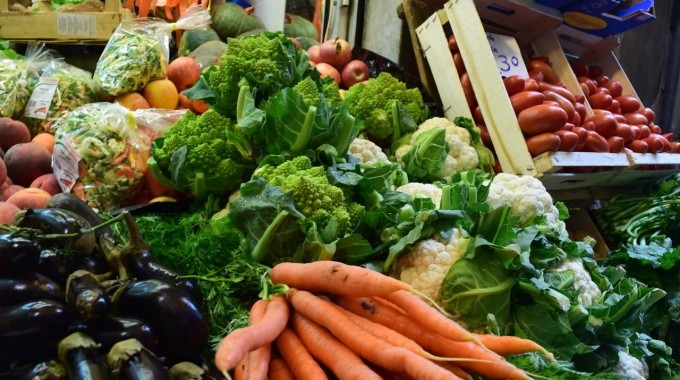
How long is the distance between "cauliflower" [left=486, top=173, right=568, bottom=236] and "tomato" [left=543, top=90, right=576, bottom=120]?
82 centimetres

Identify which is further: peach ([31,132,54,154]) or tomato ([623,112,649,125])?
tomato ([623,112,649,125])

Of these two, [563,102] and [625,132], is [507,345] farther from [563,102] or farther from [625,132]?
[625,132]

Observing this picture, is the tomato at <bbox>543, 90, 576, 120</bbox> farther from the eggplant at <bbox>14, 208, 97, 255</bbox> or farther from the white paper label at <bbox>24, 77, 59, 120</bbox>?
the white paper label at <bbox>24, 77, 59, 120</bbox>

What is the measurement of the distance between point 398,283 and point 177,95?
1.89 meters

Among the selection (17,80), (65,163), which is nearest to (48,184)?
(65,163)

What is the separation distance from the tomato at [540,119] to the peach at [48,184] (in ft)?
6.84

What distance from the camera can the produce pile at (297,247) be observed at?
3.34 feet

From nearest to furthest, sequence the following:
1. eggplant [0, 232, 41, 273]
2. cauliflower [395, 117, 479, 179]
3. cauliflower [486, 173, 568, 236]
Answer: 1. eggplant [0, 232, 41, 273]
2. cauliflower [486, 173, 568, 236]
3. cauliflower [395, 117, 479, 179]

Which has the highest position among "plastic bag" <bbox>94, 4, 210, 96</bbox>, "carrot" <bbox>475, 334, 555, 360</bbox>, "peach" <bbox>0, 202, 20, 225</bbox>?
"plastic bag" <bbox>94, 4, 210, 96</bbox>

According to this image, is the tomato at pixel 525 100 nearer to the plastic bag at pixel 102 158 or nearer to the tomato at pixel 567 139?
the tomato at pixel 567 139

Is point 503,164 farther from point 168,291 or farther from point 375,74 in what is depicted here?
point 168,291

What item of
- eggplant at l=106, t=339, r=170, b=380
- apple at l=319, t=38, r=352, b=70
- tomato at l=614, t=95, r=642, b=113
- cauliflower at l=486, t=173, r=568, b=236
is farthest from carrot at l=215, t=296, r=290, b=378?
tomato at l=614, t=95, r=642, b=113

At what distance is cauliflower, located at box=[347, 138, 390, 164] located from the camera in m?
1.96

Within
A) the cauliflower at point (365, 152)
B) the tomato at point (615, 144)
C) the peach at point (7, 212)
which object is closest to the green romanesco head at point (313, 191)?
the cauliflower at point (365, 152)
